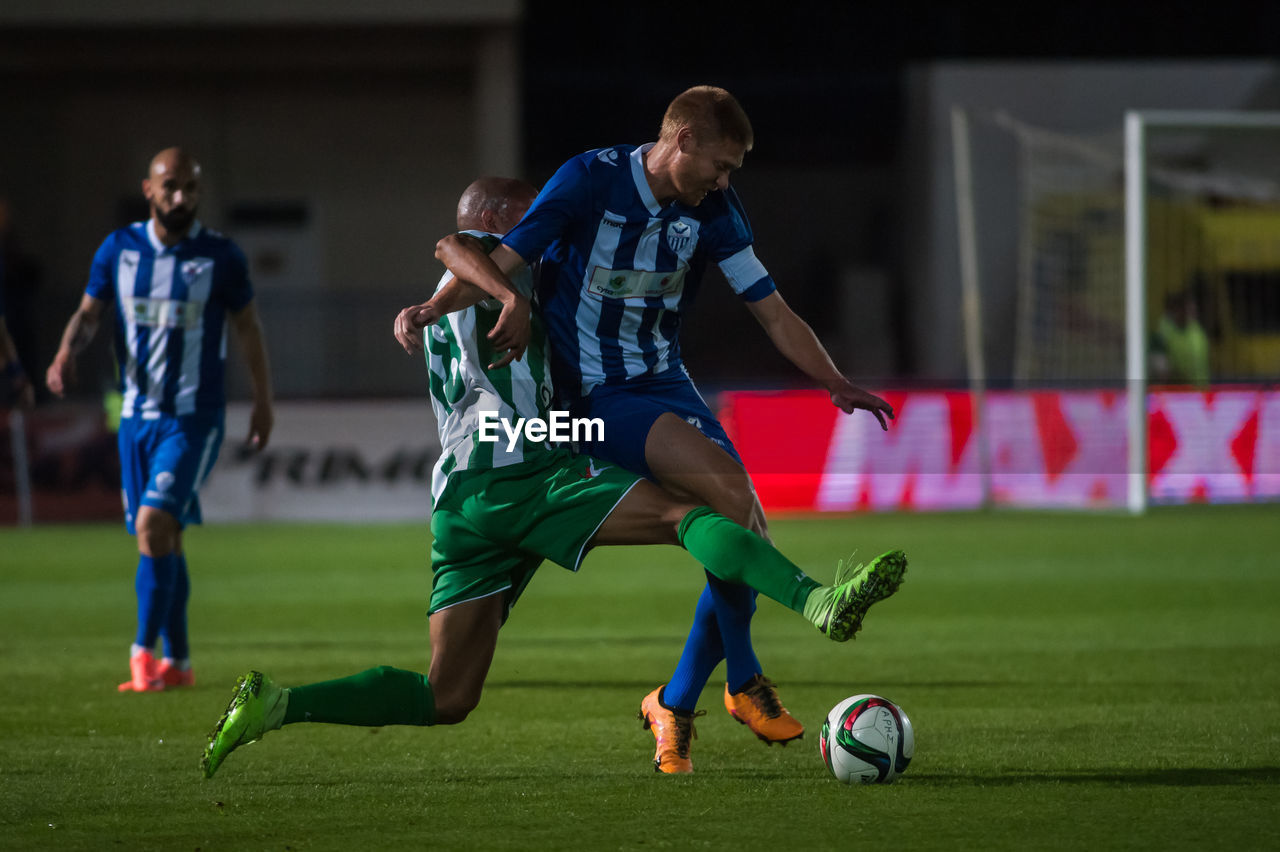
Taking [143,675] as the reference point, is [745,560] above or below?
above

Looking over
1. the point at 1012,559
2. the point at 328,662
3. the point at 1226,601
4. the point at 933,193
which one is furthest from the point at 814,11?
the point at 328,662

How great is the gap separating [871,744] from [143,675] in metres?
3.34

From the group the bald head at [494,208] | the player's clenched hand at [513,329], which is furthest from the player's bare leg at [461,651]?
the bald head at [494,208]

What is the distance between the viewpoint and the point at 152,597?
658cm

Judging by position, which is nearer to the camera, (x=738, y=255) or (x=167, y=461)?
(x=738, y=255)

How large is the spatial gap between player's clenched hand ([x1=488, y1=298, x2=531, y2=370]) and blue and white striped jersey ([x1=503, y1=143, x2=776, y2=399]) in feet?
1.45

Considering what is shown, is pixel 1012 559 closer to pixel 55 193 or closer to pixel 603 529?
pixel 603 529

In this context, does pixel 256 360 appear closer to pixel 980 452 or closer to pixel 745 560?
pixel 745 560

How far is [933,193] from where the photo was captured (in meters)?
22.7

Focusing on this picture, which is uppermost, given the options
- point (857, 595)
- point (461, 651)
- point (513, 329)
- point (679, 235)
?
point (679, 235)

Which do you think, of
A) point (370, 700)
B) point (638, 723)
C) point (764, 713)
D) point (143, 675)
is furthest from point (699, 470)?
point (143, 675)

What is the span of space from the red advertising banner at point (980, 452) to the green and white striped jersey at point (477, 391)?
37.3ft

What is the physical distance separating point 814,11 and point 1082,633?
16.8 metres

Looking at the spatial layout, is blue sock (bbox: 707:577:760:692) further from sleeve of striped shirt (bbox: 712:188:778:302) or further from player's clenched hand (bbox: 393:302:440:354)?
player's clenched hand (bbox: 393:302:440:354)
